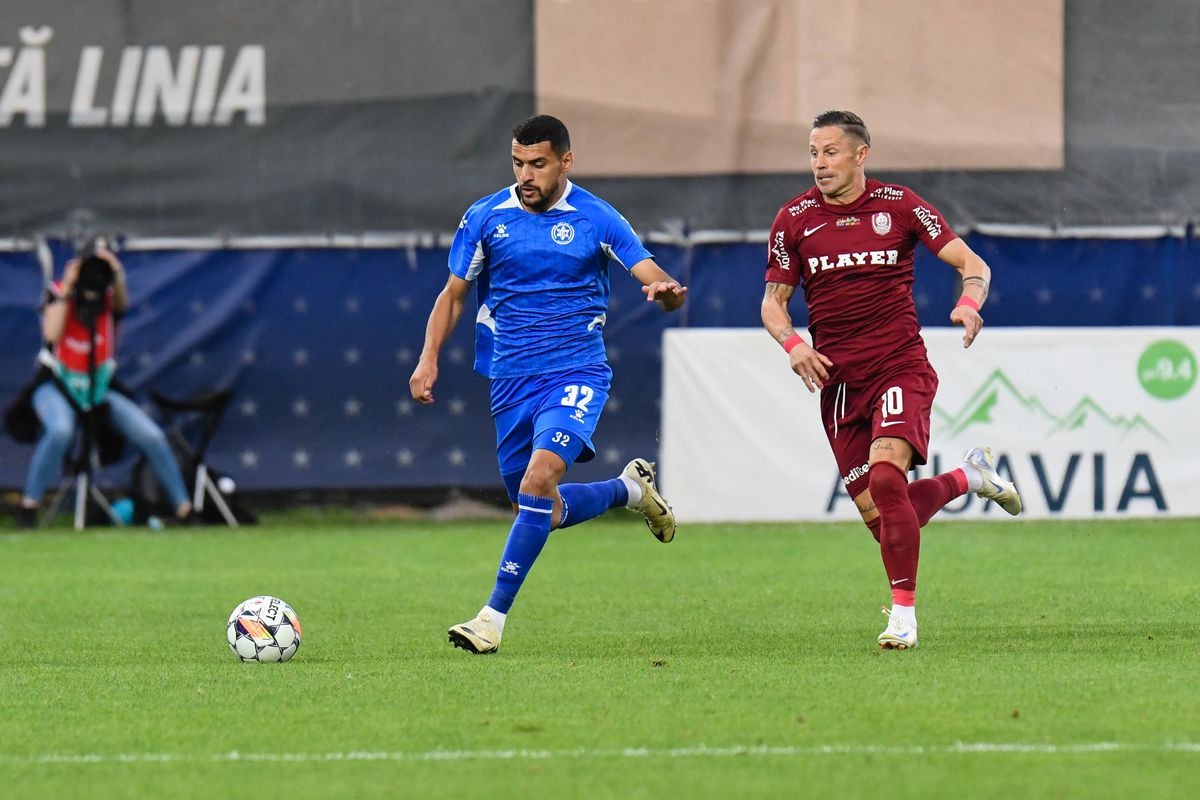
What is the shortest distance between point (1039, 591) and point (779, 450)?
5.09 meters

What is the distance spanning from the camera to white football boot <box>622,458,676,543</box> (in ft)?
29.7

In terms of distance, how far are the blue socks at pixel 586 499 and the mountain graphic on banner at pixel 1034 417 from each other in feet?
21.1

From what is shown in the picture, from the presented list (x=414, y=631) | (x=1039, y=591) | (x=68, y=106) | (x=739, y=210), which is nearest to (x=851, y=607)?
(x=1039, y=591)

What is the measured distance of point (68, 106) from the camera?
54.7ft

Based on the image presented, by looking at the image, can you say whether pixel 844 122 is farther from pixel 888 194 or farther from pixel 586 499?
pixel 586 499

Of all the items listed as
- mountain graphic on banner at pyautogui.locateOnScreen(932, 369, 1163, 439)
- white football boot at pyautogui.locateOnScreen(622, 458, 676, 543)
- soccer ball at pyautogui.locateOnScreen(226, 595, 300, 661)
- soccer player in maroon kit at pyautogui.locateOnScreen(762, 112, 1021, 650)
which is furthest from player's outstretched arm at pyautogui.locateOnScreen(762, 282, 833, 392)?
mountain graphic on banner at pyautogui.locateOnScreen(932, 369, 1163, 439)

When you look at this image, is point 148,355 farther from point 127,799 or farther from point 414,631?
point 127,799

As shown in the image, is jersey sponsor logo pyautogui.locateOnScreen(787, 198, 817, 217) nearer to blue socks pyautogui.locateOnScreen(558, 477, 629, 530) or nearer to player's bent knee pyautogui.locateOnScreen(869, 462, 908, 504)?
player's bent knee pyautogui.locateOnScreen(869, 462, 908, 504)

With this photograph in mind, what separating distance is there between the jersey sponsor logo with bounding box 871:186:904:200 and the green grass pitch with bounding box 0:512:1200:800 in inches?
73.2

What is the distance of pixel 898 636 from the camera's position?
7.56 meters

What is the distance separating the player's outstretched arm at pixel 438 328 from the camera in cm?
817

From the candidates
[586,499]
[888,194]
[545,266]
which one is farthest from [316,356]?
[888,194]

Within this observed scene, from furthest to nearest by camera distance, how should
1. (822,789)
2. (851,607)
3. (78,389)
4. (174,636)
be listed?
(78,389) → (851,607) → (174,636) → (822,789)

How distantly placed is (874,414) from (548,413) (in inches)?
53.3
